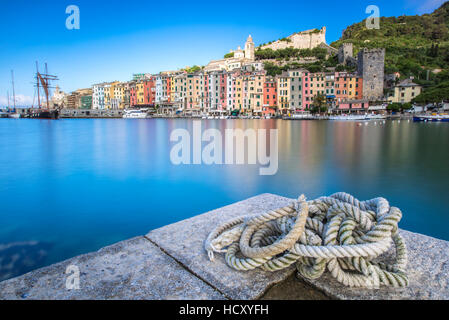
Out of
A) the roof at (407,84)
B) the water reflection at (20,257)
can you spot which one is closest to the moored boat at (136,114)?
the roof at (407,84)

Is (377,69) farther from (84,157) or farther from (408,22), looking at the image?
(408,22)

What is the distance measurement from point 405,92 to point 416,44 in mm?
46224

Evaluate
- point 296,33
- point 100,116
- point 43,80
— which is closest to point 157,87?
point 100,116

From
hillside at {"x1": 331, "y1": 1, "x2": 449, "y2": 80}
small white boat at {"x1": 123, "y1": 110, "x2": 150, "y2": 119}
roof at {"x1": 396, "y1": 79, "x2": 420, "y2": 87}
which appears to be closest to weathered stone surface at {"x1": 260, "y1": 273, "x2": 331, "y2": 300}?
roof at {"x1": 396, "y1": 79, "x2": 420, "y2": 87}

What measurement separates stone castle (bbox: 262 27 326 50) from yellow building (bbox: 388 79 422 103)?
39497 millimetres

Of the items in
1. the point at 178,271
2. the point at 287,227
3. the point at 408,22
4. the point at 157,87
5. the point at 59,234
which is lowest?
the point at 59,234

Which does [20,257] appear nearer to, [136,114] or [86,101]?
[136,114]

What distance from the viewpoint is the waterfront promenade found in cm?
212

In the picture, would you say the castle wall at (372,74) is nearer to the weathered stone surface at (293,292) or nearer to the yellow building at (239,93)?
the yellow building at (239,93)

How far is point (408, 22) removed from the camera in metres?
114

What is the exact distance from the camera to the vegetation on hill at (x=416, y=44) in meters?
69.1

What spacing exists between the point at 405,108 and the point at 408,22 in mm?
78045

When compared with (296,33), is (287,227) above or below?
below

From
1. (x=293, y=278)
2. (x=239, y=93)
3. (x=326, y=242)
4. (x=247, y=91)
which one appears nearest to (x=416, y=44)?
(x=247, y=91)
